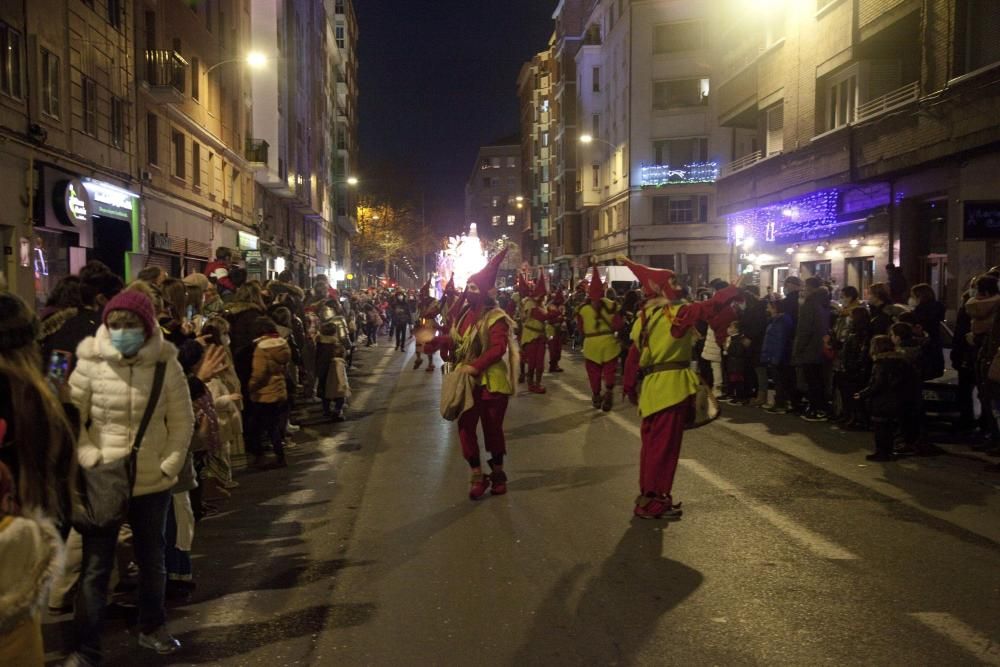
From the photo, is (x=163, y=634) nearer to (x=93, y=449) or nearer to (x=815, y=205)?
(x=93, y=449)

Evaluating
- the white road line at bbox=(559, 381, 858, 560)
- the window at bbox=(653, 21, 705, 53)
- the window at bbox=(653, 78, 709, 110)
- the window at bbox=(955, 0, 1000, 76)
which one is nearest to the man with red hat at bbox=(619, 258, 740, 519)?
the white road line at bbox=(559, 381, 858, 560)

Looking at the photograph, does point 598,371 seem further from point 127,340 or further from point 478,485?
point 127,340

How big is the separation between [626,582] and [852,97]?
2017 centimetres

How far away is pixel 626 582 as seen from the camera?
17.9 feet

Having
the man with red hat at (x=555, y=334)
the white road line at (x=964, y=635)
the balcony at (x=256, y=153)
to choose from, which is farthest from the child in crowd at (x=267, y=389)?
the balcony at (x=256, y=153)

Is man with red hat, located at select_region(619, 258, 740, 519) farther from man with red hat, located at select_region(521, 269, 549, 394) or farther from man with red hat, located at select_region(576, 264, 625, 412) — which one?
man with red hat, located at select_region(521, 269, 549, 394)

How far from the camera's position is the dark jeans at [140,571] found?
160 inches

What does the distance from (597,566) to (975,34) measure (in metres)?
15.6

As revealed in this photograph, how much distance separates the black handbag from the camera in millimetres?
3996

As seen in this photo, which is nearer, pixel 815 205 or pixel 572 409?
pixel 572 409

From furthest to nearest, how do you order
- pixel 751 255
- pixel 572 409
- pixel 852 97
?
1. pixel 751 255
2. pixel 852 97
3. pixel 572 409

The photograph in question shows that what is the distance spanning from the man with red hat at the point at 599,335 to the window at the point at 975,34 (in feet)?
28.9

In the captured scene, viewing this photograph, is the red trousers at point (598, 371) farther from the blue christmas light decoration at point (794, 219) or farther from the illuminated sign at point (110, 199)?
the illuminated sign at point (110, 199)

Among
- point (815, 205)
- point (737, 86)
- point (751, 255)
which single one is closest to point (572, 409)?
point (815, 205)
